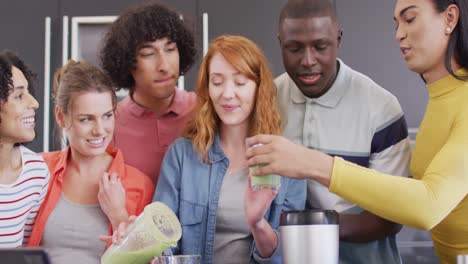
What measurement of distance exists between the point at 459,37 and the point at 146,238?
31.6 inches

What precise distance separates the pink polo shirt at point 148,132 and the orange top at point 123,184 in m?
0.12

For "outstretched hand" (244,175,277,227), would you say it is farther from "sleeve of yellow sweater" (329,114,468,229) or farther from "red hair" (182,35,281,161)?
"red hair" (182,35,281,161)

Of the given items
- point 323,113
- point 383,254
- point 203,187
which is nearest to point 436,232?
point 383,254

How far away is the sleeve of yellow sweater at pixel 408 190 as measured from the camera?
122 centimetres

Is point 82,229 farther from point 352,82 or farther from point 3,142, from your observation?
point 352,82

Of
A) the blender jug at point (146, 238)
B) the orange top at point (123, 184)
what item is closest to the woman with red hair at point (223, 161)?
the orange top at point (123, 184)

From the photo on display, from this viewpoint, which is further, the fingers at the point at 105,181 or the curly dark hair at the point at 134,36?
the curly dark hair at the point at 134,36

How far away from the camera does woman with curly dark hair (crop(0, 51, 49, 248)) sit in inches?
61.7

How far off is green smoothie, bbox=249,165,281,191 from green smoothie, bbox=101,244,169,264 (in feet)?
0.64

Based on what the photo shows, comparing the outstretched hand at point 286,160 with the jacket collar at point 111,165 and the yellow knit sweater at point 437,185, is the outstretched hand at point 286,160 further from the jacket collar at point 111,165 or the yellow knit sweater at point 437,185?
the jacket collar at point 111,165

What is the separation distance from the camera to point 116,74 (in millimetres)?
2062

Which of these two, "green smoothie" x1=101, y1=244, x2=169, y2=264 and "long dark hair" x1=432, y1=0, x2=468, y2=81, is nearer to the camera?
"green smoothie" x1=101, y1=244, x2=169, y2=264

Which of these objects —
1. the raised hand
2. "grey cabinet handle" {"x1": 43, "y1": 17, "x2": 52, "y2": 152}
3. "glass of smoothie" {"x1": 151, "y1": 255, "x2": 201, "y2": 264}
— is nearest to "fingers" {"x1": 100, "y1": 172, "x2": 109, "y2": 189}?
the raised hand

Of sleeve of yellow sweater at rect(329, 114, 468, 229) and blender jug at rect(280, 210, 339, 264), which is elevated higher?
sleeve of yellow sweater at rect(329, 114, 468, 229)
